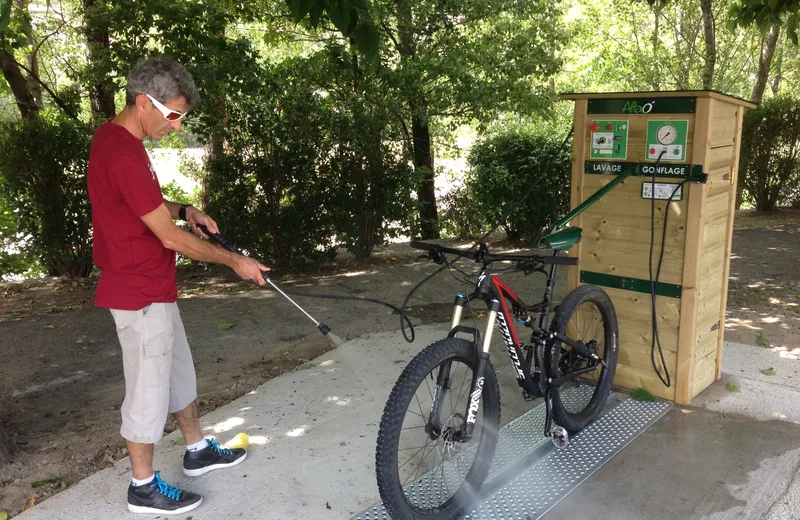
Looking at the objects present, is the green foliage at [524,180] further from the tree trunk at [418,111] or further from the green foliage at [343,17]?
the green foliage at [343,17]

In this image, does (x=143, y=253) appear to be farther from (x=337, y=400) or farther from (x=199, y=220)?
(x=337, y=400)

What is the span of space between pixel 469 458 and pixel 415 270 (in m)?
4.85

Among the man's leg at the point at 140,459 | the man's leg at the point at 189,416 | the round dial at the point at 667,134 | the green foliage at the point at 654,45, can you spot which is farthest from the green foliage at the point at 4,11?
the green foliage at the point at 654,45

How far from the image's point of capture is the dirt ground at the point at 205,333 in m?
3.51

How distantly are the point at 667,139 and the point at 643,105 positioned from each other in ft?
0.82

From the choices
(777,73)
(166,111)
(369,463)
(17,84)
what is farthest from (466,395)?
(777,73)

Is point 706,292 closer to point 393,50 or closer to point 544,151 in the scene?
point 544,151

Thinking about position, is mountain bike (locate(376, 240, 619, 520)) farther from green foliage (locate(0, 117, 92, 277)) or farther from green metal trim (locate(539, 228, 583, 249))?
green foliage (locate(0, 117, 92, 277))

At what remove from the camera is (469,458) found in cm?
302

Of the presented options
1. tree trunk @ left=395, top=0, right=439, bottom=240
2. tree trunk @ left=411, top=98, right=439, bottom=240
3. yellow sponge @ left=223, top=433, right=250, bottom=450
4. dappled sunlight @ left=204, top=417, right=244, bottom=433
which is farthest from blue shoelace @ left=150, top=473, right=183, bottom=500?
tree trunk @ left=395, top=0, right=439, bottom=240

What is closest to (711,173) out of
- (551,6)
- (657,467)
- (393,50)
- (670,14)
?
(657,467)

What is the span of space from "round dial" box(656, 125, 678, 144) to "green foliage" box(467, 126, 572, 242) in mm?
4998

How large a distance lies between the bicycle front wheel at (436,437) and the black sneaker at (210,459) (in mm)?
846

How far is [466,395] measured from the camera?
292 centimetres
